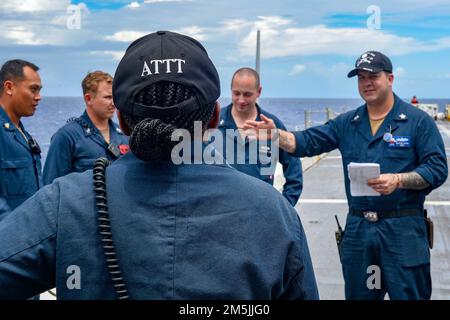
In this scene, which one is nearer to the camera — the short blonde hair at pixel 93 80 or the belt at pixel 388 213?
the belt at pixel 388 213

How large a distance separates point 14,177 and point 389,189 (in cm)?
Answer: 276

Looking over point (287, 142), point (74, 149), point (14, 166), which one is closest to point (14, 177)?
point (14, 166)

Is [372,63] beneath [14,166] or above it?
above

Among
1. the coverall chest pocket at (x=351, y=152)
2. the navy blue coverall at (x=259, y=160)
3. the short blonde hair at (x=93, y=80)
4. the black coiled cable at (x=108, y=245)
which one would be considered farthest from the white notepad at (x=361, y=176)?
the black coiled cable at (x=108, y=245)

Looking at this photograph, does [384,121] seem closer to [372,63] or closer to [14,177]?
[372,63]

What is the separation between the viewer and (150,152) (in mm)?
1452

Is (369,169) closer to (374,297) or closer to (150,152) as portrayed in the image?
(374,297)

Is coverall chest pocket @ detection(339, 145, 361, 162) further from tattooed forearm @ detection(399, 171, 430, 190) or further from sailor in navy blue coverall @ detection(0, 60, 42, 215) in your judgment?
sailor in navy blue coverall @ detection(0, 60, 42, 215)

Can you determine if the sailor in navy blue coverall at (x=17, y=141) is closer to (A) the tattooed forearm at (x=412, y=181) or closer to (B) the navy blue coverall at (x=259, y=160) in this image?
(B) the navy blue coverall at (x=259, y=160)

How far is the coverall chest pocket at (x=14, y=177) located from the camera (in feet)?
14.7

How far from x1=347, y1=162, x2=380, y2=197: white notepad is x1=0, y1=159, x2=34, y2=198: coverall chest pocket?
246cm

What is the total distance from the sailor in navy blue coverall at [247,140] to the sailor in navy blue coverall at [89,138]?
36.1 inches

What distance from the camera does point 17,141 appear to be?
15.4 ft
